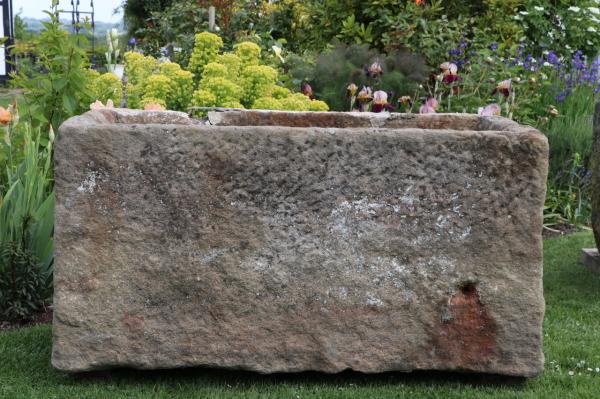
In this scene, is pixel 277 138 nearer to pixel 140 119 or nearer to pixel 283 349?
pixel 283 349

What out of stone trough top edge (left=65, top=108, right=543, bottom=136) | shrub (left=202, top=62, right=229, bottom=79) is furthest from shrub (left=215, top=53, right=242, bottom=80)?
stone trough top edge (left=65, top=108, right=543, bottom=136)

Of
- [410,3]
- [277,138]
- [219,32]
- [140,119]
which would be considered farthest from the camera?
[219,32]

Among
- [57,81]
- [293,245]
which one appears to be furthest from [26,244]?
[293,245]

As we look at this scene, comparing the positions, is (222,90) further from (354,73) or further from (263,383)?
(263,383)

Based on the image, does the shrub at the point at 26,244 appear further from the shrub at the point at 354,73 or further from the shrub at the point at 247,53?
the shrub at the point at 354,73

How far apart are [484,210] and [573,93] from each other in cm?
453

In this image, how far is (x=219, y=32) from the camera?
8.20 meters

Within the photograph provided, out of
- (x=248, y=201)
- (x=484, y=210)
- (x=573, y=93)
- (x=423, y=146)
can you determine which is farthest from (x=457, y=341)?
(x=573, y=93)

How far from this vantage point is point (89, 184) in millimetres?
2523

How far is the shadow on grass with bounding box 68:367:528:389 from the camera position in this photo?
9.05 ft

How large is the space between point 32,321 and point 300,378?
1.43 m

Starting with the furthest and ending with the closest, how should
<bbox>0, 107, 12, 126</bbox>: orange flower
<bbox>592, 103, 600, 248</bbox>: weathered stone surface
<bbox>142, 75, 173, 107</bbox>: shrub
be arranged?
<bbox>142, 75, 173, 107</bbox>: shrub → <bbox>592, 103, 600, 248</bbox>: weathered stone surface → <bbox>0, 107, 12, 126</bbox>: orange flower

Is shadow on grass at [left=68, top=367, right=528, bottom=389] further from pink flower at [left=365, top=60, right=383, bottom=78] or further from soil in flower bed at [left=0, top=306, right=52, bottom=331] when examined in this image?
pink flower at [left=365, top=60, right=383, bottom=78]

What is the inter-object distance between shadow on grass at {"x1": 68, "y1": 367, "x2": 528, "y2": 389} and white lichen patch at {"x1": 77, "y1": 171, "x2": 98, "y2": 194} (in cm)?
68
